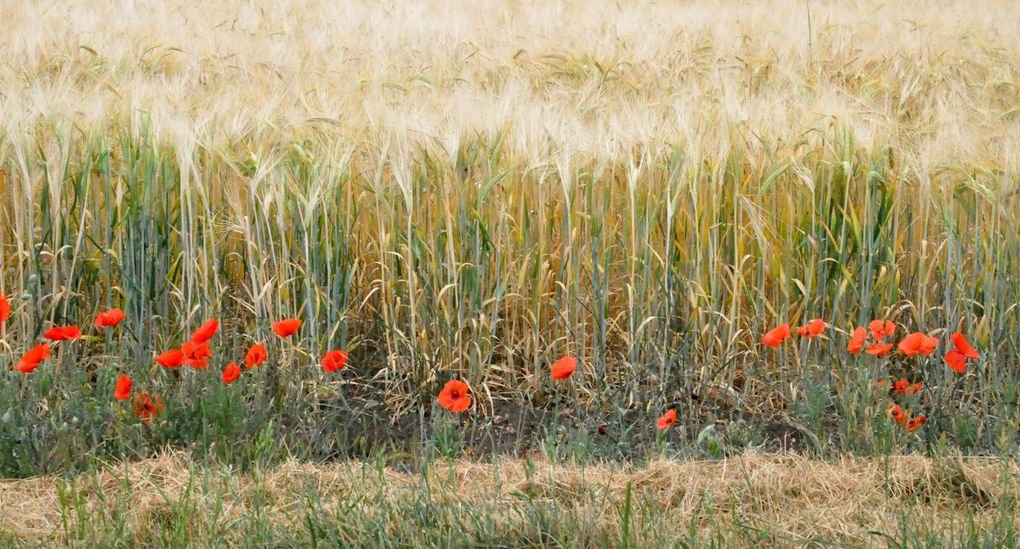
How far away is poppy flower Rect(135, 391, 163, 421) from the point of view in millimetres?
2324

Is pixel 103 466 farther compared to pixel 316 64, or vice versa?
pixel 316 64

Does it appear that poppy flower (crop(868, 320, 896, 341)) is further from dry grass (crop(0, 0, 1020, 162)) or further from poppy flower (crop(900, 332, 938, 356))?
dry grass (crop(0, 0, 1020, 162))

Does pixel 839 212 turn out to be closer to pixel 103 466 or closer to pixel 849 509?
pixel 849 509

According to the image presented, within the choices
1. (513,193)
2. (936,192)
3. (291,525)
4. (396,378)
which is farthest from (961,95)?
(291,525)

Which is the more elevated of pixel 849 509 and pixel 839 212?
pixel 839 212

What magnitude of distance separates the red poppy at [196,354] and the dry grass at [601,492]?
0.21m

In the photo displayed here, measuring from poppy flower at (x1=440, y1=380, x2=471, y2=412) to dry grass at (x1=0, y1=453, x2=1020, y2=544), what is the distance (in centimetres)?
15

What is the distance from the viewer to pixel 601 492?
6.81 feet

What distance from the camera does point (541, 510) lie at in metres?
1.85

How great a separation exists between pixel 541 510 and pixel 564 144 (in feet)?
3.82

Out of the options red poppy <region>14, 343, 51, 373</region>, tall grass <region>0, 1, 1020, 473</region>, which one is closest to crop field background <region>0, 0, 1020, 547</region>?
tall grass <region>0, 1, 1020, 473</region>

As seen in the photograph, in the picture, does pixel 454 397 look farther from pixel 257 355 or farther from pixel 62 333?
pixel 62 333

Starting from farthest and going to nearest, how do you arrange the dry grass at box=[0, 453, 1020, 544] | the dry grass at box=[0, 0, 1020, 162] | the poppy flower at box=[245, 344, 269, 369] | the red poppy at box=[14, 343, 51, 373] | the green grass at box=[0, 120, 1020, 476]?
1. the dry grass at box=[0, 0, 1020, 162]
2. the green grass at box=[0, 120, 1020, 476]
3. the poppy flower at box=[245, 344, 269, 369]
4. the red poppy at box=[14, 343, 51, 373]
5. the dry grass at box=[0, 453, 1020, 544]

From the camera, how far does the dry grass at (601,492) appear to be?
1928mm
